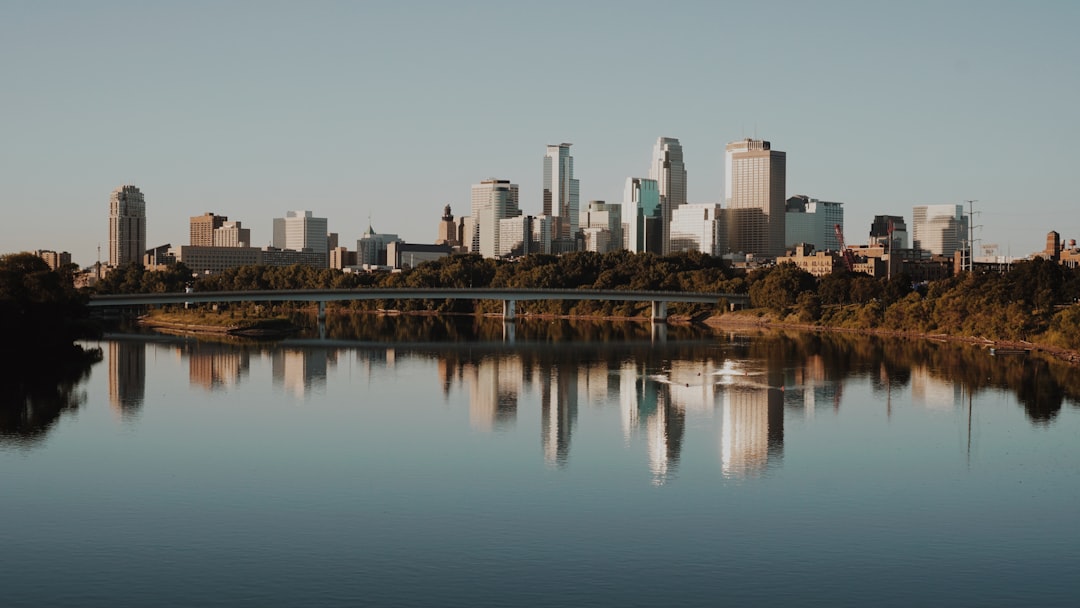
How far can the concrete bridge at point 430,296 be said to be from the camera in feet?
394

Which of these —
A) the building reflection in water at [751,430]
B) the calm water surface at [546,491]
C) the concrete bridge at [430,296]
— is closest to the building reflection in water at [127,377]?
the calm water surface at [546,491]

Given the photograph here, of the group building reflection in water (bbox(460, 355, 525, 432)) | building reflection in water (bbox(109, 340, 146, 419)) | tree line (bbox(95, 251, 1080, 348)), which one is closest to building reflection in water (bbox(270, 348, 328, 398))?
building reflection in water (bbox(109, 340, 146, 419))

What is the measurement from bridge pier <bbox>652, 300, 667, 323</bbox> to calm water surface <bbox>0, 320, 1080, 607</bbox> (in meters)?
69.8

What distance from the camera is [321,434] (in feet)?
152

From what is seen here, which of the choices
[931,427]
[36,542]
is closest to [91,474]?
[36,542]

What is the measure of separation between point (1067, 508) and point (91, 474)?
3002cm

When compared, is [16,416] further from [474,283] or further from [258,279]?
[258,279]

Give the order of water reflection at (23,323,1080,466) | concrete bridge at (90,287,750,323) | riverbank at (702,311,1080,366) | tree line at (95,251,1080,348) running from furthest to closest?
1. concrete bridge at (90,287,750,323)
2. tree line at (95,251,1080,348)
3. riverbank at (702,311,1080,366)
4. water reflection at (23,323,1080,466)

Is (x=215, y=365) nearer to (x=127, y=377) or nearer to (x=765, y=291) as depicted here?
(x=127, y=377)

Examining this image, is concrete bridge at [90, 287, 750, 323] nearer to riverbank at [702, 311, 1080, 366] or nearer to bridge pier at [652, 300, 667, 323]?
bridge pier at [652, 300, 667, 323]

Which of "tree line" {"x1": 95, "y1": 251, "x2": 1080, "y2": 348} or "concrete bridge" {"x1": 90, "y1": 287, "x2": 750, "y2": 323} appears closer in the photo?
"tree line" {"x1": 95, "y1": 251, "x2": 1080, "y2": 348}

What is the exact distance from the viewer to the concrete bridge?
394 feet

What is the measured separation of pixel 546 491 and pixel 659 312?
343 feet

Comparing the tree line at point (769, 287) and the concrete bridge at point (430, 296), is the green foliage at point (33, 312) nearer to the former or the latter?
the concrete bridge at point (430, 296)
